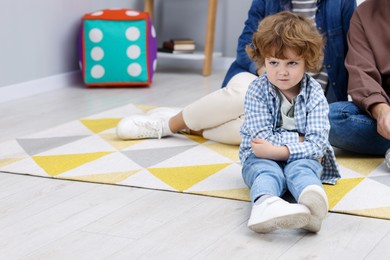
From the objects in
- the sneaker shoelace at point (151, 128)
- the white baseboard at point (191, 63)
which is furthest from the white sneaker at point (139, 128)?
the white baseboard at point (191, 63)

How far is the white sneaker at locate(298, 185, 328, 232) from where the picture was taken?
1425mm

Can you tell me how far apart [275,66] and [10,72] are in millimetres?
1844

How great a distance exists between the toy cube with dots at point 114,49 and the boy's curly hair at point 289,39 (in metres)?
1.90

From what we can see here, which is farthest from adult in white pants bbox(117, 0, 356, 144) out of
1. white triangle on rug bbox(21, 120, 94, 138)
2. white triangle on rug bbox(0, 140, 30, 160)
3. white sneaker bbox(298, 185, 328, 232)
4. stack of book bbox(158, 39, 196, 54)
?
stack of book bbox(158, 39, 196, 54)

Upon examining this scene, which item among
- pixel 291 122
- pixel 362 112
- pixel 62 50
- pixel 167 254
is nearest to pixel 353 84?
pixel 362 112

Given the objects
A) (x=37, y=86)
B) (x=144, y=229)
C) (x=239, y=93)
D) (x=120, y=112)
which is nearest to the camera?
(x=144, y=229)

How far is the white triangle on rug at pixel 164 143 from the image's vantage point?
2244 mm

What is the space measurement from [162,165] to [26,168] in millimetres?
380

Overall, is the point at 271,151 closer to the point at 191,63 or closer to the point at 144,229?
the point at 144,229

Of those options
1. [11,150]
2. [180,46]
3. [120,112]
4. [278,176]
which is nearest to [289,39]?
[278,176]

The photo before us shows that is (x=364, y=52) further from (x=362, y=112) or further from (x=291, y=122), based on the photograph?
(x=291, y=122)

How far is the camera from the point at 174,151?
2182 mm

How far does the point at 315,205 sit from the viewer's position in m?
1.42

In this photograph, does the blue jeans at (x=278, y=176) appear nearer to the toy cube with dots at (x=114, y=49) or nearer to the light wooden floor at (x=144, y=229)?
the light wooden floor at (x=144, y=229)
